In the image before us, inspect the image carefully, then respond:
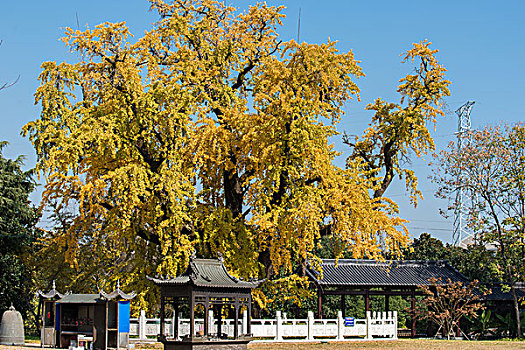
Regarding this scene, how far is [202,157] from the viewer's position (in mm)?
23609

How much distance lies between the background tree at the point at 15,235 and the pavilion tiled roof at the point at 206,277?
1617cm

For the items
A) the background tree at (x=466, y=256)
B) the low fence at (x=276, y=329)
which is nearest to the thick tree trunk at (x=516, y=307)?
the background tree at (x=466, y=256)

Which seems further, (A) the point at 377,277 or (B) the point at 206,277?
(A) the point at 377,277

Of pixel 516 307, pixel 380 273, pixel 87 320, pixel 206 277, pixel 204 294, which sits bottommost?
pixel 516 307

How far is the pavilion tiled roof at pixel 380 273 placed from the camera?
3553 centimetres

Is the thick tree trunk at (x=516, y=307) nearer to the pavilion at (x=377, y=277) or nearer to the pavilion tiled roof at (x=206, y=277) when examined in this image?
the pavilion at (x=377, y=277)

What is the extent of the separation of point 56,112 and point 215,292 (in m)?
8.62

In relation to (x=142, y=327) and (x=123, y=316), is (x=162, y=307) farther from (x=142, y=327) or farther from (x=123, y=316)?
(x=142, y=327)

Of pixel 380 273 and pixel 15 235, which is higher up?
pixel 15 235

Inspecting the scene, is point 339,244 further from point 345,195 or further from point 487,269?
point 487,269

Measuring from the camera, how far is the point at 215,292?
747 inches

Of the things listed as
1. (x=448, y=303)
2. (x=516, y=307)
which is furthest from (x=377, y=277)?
(x=516, y=307)

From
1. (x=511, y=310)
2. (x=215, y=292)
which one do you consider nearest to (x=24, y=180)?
(x=215, y=292)

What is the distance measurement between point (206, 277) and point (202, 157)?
20.2 ft
